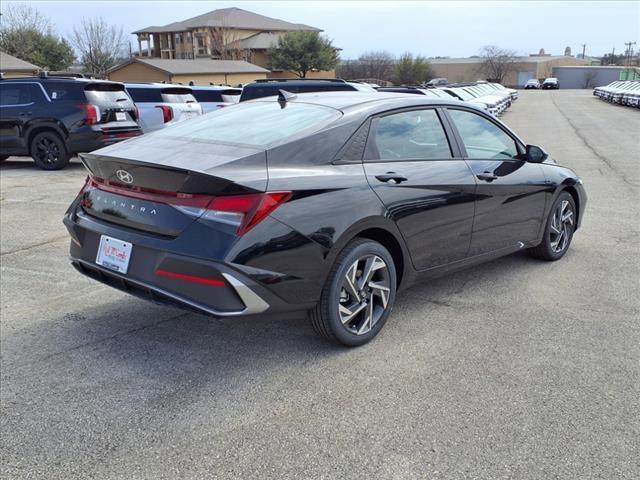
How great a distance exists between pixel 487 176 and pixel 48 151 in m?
9.84

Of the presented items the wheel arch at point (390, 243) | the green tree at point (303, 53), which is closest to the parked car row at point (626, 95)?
the wheel arch at point (390, 243)

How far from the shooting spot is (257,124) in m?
3.94

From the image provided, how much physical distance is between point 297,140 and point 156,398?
1668 millimetres

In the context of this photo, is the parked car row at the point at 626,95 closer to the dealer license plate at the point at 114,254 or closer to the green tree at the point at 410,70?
the dealer license plate at the point at 114,254

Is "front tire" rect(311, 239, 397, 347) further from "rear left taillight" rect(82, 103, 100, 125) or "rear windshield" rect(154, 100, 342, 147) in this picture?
"rear left taillight" rect(82, 103, 100, 125)

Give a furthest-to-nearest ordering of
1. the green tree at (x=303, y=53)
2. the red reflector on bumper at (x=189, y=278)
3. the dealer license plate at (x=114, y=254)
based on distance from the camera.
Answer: the green tree at (x=303, y=53), the dealer license plate at (x=114, y=254), the red reflector on bumper at (x=189, y=278)

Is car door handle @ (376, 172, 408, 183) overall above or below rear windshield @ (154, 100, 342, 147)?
below

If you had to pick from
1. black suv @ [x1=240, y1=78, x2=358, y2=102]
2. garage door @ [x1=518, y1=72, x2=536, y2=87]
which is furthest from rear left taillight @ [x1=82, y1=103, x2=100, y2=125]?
garage door @ [x1=518, y1=72, x2=536, y2=87]

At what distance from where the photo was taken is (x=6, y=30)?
52.7 metres

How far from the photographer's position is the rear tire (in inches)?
456

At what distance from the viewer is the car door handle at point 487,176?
4.51 meters

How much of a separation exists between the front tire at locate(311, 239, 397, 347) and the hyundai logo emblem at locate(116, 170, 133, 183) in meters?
1.29

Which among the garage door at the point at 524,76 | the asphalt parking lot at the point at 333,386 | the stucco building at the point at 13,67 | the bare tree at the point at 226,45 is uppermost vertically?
the bare tree at the point at 226,45

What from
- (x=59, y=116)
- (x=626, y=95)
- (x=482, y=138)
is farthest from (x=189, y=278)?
(x=626, y=95)
